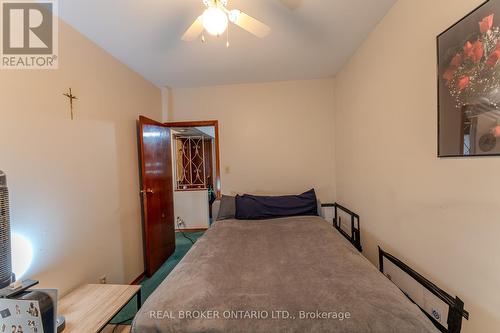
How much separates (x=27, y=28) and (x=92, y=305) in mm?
1948

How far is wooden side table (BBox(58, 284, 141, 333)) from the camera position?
1263 millimetres

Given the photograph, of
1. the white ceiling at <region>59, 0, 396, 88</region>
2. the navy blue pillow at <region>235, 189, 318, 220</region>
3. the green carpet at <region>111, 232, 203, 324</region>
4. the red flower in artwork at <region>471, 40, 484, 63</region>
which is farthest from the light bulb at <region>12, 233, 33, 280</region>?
the red flower in artwork at <region>471, 40, 484, 63</region>

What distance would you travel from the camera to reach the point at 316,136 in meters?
3.14

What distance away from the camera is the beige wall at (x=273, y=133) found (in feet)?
10.3

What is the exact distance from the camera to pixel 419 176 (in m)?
1.40

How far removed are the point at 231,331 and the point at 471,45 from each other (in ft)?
5.72

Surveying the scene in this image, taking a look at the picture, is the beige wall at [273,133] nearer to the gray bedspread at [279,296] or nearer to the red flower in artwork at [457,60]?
the gray bedspread at [279,296]

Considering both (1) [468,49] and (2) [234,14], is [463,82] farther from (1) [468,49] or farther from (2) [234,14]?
→ (2) [234,14]

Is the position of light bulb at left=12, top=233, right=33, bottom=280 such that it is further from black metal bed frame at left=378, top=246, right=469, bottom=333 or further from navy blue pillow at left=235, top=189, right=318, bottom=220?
black metal bed frame at left=378, top=246, right=469, bottom=333

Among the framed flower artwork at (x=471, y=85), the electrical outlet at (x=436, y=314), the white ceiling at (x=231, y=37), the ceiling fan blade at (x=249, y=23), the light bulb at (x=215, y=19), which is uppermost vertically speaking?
the white ceiling at (x=231, y=37)

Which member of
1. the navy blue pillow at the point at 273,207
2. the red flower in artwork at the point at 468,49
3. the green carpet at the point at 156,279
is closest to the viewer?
the red flower in artwork at the point at 468,49

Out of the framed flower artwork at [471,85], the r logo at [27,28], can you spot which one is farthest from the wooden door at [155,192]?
the framed flower artwork at [471,85]

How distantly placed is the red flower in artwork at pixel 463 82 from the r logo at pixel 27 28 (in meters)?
2.61

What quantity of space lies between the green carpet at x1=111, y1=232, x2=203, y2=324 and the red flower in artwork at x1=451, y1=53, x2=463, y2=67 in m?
2.86
